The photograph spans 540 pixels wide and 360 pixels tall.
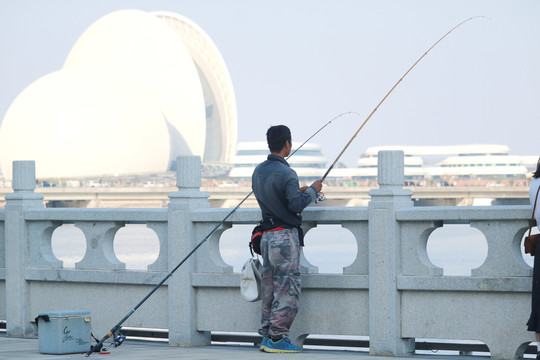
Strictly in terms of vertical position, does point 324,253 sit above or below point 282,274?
below

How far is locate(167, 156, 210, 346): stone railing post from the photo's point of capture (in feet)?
29.4

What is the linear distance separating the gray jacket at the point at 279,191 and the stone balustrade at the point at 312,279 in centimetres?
45

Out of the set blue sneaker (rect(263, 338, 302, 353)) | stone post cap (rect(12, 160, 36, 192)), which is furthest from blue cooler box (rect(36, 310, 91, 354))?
stone post cap (rect(12, 160, 36, 192))

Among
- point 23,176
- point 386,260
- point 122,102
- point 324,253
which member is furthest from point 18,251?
point 122,102

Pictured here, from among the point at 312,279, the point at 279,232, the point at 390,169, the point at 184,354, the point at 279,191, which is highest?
the point at 390,169

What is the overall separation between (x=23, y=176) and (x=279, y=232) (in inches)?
137

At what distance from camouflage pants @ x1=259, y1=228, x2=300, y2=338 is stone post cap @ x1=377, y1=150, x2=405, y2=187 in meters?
0.83

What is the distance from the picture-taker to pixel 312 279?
328 inches

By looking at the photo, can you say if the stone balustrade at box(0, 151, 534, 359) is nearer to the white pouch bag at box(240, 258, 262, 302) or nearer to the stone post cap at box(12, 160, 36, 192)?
the stone post cap at box(12, 160, 36, 192)

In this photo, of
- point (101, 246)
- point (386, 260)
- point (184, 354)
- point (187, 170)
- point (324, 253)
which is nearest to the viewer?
point (386, 260)

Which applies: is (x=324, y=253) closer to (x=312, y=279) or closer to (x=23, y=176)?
(x=23, y=176)

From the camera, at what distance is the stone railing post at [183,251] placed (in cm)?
897

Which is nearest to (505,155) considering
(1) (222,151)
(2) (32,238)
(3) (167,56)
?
(1) (222,151)

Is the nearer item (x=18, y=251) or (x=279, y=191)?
(x=279, y=191)
